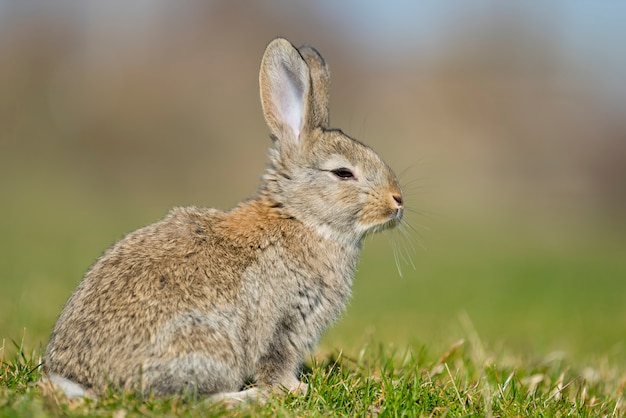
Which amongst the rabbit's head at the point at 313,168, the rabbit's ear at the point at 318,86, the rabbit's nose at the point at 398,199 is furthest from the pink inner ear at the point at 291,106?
the rabbit's nose at the point at 398,199

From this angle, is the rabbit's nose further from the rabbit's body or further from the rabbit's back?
the rabbit's back

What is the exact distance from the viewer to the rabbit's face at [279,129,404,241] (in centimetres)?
559

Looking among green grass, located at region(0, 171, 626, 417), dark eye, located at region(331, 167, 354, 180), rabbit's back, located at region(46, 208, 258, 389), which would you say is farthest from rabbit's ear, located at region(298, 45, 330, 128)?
rabbit's back, located at region(46, 208, 258, 389)

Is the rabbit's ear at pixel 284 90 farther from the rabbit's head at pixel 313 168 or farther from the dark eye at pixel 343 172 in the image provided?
the dark eye at pixel 343 172

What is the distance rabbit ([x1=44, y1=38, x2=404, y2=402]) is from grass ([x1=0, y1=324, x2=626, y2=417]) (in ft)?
0.66

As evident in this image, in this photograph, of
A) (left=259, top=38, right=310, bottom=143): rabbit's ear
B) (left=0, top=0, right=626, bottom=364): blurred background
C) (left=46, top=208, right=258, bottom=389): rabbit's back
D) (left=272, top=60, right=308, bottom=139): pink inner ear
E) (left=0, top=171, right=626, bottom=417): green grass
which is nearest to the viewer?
(left=46, top=208, right=258, bottom=389): rabbit's back

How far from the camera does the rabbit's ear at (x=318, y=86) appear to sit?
234 inches

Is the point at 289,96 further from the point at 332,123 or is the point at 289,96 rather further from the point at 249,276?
the point at 332,123

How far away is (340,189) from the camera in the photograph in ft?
18.5

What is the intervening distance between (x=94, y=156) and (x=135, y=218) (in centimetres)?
984

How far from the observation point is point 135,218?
22.0 meters

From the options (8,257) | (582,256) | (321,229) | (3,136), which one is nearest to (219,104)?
(3,136)

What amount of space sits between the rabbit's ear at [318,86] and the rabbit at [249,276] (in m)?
0.01

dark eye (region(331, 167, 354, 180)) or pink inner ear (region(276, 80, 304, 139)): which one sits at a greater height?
pink inner ear (region(276, 80, 304, 139))
